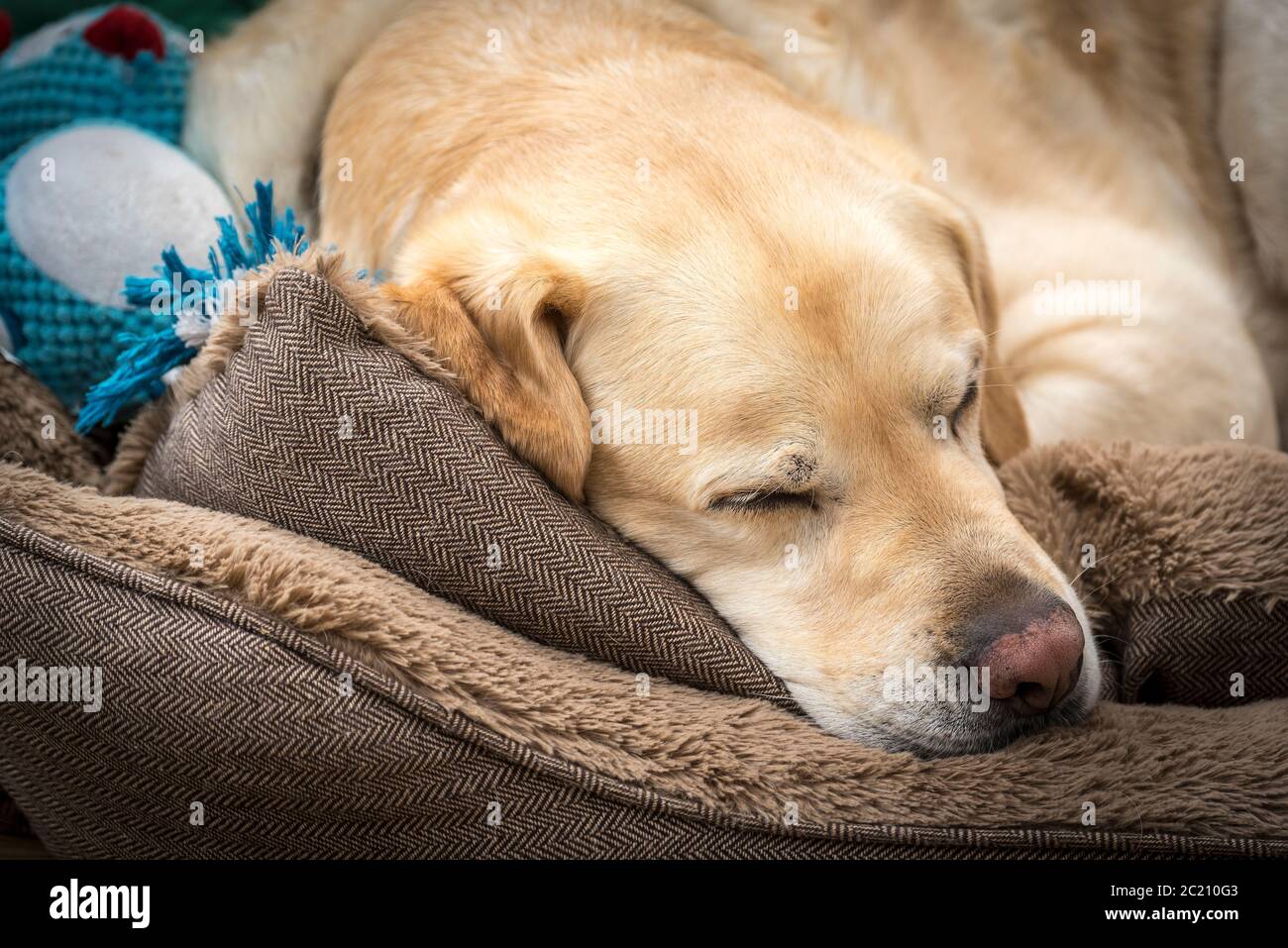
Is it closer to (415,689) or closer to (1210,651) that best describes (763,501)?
(415,689)

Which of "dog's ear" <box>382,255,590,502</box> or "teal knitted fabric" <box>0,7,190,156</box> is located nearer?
"dog's ear" <box>382,255,590,502</box>

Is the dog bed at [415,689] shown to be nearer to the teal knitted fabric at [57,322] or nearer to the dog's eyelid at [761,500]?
the dog's eyelid at [761,500]

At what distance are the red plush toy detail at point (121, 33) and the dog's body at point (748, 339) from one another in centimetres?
65

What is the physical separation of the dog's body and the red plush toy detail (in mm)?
648

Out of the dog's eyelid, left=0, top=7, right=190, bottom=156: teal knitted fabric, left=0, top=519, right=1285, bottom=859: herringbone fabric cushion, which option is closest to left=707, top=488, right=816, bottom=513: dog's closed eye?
the dog's eyelid

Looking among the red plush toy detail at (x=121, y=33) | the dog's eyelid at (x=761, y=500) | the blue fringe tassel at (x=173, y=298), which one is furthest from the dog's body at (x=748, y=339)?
the red plush toy detail at (x=121, y=33)

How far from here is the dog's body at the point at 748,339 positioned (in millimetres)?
1802

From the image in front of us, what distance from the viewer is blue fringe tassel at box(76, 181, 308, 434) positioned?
6.44 ft

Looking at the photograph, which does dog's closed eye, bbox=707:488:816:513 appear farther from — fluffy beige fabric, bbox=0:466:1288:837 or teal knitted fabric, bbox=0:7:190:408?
teal knitted fabric, bbox=0:7:190:408

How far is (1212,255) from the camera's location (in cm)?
317

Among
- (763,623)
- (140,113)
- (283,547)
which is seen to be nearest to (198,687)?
(283,547)

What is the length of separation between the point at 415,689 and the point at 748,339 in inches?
28.6

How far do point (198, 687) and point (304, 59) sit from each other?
5.21ft

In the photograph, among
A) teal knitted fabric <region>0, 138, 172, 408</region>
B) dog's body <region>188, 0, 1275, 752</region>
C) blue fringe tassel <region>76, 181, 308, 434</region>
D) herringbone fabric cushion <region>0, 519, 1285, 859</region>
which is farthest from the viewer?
teal knitted fabric <region>0, 138, 172, 408</region>
